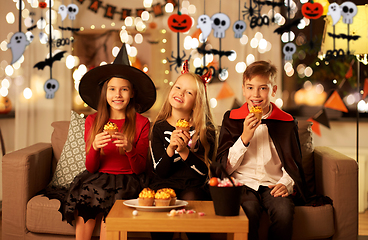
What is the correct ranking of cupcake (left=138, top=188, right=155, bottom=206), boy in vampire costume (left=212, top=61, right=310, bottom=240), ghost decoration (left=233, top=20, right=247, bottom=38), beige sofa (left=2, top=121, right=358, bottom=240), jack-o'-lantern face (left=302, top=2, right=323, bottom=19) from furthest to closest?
ghost decoration (left=233, top=20, right=247, bottom=38) → jack-o'-lantern face (left=302, top=2, right=323, bottom=19) → beige sofa (left=2, top=121, right=358, bottom=240) → boy in vampire costume (left=212, top=61, right=310, bottom=240) → cupcake (left=138, top=188, right=155, bottom=206)

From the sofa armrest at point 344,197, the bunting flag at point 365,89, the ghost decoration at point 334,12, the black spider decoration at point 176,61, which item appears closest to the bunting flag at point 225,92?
the black spider decoration at point 176,61

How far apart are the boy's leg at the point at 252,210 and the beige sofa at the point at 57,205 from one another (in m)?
0.13

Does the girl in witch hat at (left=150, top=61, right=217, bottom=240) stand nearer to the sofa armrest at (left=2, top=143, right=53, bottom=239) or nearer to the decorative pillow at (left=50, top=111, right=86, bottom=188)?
the decorative pillow at (left=50, top=111, right=86, bottom=188)

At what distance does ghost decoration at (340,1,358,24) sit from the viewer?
12.1ft

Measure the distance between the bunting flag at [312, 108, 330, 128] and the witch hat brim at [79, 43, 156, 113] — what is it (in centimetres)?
232

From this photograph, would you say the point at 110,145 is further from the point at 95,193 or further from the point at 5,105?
the point at 5,105

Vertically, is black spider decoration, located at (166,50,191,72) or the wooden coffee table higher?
black spider decoration, located at (166,50,191,72)

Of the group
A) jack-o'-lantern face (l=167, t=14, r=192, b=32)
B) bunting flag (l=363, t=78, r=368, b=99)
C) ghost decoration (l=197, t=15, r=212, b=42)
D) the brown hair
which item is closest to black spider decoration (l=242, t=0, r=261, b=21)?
ghost decoration (l=197, t=15, r=212, b=42)

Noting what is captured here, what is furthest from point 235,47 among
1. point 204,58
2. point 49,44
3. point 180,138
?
point 180,138

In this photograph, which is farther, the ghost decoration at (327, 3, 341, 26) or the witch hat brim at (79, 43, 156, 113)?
the ghost decoration at (327, 3, 341, 26)

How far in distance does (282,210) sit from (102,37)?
3.09 meters

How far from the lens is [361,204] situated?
12.0 feet

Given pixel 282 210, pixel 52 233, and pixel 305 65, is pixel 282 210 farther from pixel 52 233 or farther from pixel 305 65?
pixel 305 65

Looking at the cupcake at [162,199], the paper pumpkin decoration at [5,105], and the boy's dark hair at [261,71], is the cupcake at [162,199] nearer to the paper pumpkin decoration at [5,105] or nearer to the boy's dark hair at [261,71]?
the boy's dark hair at [261,71]
